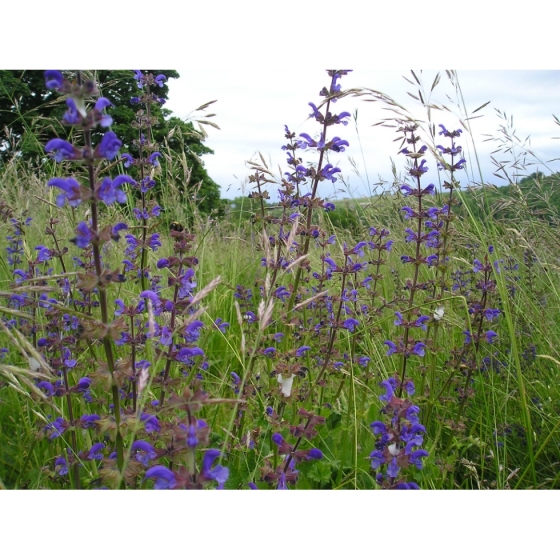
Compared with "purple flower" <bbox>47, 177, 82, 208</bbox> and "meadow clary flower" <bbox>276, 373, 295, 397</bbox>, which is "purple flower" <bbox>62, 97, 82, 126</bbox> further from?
"meadow clary flower" <bbox>276, 373, 295, 397</bbox>

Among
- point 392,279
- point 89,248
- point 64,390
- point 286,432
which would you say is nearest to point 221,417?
point 286,432

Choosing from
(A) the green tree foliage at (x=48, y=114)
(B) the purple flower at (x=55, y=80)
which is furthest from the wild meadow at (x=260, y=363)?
(A) the green tree foliage at (x=48, y=114)

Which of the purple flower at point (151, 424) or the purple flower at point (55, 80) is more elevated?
the purple flower at point (55, 80)

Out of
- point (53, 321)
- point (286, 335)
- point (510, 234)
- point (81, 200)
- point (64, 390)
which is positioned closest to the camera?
point (81, 200)

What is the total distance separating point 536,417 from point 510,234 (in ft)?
3.56

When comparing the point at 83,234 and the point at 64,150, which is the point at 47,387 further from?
the point at 64,150

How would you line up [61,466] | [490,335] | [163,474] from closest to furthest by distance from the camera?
[163,474] → [61,466] → [490,335]

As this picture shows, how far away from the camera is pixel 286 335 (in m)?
2.49

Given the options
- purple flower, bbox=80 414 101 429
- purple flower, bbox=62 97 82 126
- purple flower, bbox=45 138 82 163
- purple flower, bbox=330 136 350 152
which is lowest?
purple flower, bbox=80 414 101 429

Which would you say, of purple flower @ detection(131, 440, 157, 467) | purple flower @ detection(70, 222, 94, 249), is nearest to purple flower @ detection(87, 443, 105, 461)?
purple flower @ detection(131, 440, 157, 467)

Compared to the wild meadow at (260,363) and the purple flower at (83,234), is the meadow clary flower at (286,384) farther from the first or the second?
the purple flower at (83,234)

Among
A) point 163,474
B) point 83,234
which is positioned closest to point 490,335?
point 163,474

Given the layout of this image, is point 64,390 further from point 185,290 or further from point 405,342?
point 405,342

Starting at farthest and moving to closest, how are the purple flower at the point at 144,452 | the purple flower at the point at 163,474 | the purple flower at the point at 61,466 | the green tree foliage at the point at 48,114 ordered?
the green tree foliage at the point at 48,114, the purple flower at the point at 61,466, the purple flower at the point at 144,452, the purple flower at the point at 163,474
